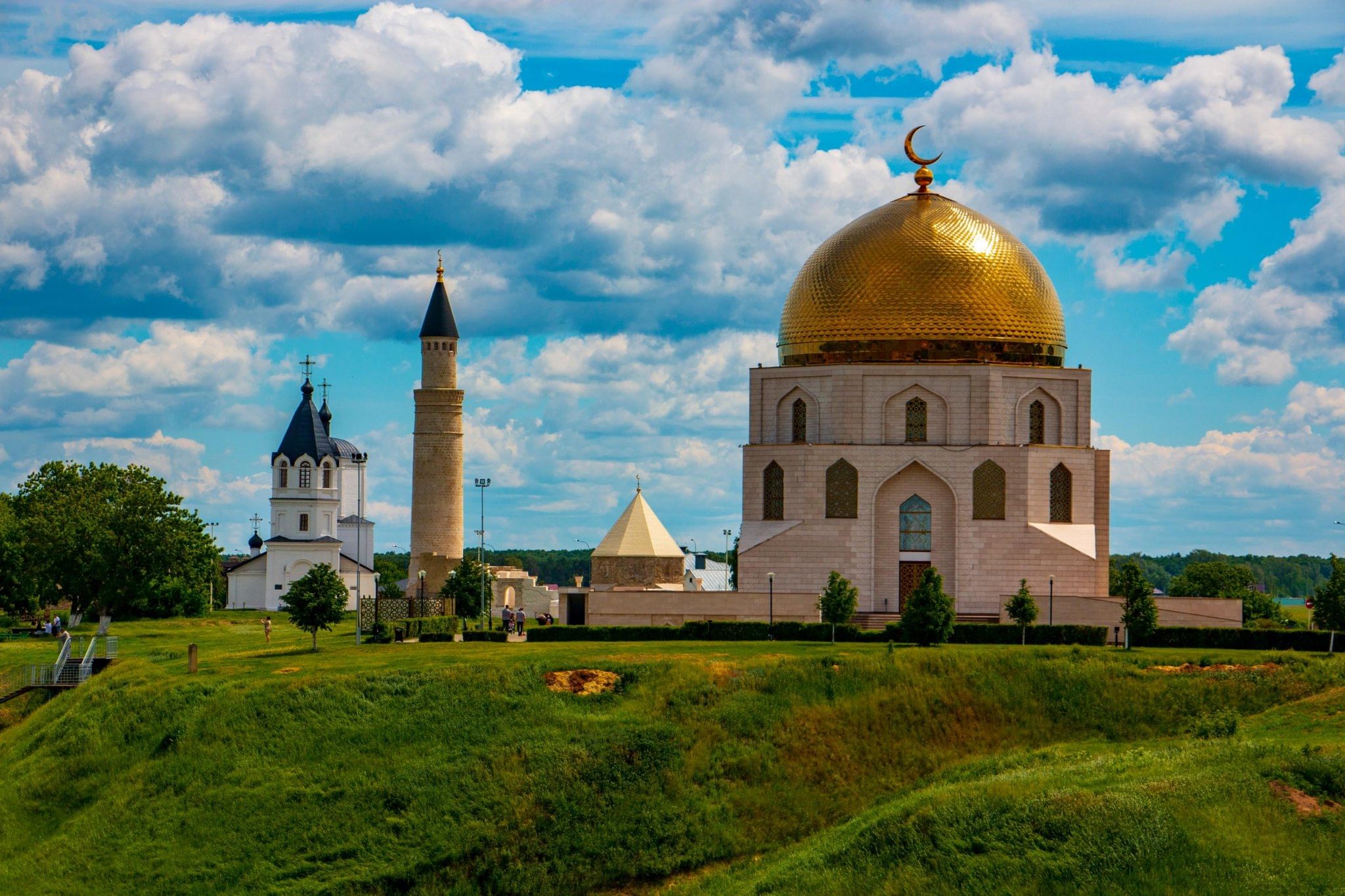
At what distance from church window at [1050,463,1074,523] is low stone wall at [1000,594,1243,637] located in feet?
12.6

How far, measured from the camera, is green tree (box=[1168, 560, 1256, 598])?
75438 millimetres

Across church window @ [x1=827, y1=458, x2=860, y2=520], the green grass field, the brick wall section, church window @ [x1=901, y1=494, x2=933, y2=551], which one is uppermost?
church window @ [x1=827, y1=458, x2=860, y2=520]

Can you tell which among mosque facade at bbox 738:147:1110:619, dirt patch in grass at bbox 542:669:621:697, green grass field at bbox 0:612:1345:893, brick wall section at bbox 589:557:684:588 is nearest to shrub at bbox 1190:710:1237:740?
green grass field at bbox 0:612:1345:893

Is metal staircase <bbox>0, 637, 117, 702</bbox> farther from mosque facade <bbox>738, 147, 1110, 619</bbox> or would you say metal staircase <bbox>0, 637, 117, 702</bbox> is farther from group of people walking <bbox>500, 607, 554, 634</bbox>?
mosque facade <bbox>738, 147, 1110, 619</bbox>

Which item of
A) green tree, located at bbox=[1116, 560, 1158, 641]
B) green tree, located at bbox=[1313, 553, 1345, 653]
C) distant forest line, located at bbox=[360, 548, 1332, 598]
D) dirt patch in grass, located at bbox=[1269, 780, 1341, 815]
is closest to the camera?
dirt patch in grass, located at bbox=[1269, 780, 1341, 815]

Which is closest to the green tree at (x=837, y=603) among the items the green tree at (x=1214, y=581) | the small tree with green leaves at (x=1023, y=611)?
the small tree with green leaves at (x=1023, y=611)

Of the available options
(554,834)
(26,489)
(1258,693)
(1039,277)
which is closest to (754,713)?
(554,834)

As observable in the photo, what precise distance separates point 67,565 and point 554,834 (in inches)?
1401

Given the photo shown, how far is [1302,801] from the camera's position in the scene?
2919cm

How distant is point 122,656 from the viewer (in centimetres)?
4869

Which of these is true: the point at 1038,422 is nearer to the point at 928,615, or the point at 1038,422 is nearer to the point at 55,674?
the point at 928,615

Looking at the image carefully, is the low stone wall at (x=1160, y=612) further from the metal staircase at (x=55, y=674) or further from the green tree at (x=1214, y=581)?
the metal staircase at (x=55, y=674)

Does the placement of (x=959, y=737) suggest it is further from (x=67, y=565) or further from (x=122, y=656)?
(x=67, y=565)

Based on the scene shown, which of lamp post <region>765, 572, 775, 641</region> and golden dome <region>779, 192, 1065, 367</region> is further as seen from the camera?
golden dome <region>779, 192, 1065, 367</region>
